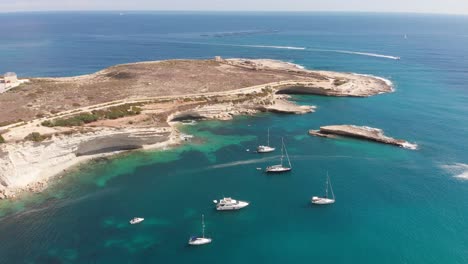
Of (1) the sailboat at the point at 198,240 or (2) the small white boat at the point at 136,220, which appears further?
(2) the small white boat at the point at 136,220

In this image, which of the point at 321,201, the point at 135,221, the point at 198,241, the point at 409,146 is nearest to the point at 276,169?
the point at 321,201

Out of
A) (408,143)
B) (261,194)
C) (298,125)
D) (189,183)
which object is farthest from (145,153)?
(408,143)

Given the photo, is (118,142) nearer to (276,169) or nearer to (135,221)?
(135,221)

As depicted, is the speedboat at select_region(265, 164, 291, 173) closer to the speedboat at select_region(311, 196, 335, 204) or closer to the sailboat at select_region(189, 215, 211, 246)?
the speedboat at select_region(311, 196, 335, 204)

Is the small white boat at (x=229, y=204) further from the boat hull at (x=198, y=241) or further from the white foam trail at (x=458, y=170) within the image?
the white foam trail at (x=458, y=170)

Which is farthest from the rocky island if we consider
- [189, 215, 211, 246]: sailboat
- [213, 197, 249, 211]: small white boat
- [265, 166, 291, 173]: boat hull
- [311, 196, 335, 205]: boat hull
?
[311, 196, 335, 205]: boat hull

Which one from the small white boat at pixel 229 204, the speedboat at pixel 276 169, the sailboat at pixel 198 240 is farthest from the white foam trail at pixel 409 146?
the sailboat at pixel 198 240

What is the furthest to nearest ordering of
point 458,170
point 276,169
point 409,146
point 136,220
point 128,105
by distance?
point 128,105, point 409,146, point 276,169, point 458,170, point 136,220
